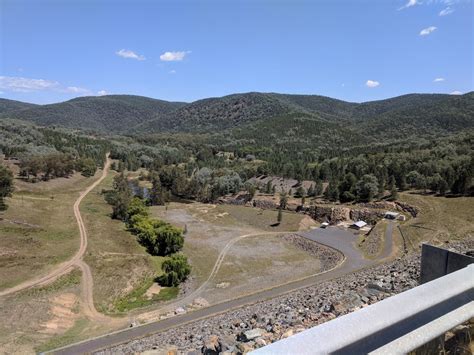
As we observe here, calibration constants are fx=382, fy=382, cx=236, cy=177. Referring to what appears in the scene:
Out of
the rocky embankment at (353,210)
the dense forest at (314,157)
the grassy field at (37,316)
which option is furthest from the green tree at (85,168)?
the grassy field at (37,316)

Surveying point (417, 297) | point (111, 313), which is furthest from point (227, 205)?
point (417, 297)

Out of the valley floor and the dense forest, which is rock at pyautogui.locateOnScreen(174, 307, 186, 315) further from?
the dense forest

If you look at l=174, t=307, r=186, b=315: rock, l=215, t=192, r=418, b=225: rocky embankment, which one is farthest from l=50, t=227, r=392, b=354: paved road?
l=215, t=192, r=418, b=225: rocky embankment

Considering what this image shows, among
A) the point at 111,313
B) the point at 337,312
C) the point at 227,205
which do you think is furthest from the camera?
the point at 227,205

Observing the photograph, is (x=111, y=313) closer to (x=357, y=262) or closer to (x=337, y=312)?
(x=337, y=312)

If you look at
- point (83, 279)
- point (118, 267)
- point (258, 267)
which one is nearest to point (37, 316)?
point (83, 279)

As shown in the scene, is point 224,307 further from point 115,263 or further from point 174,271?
point 115,263
